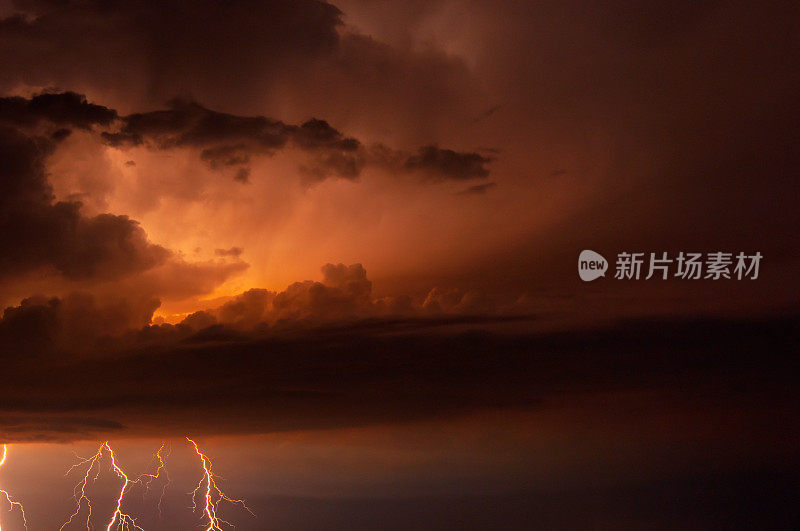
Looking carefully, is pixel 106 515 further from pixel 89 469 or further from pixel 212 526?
pixel 212 526

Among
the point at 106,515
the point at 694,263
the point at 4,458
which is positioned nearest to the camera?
the point at 694,263

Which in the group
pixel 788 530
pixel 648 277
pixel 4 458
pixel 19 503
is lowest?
pixel 19 503

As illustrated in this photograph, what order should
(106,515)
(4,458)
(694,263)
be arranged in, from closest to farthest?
(694,263) < (4,458) < (106,515)

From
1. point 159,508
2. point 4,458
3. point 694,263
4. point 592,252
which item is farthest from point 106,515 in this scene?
point 694,263

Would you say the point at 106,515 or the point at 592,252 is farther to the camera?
the point at 106,515

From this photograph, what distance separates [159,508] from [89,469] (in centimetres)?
123

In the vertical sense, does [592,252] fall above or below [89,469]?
above

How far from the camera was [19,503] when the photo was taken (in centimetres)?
973

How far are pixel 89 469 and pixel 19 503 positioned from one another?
1.25 meters

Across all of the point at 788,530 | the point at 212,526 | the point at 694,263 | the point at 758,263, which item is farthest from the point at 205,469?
the point at 788,530

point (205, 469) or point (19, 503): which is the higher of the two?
point (205, 469)

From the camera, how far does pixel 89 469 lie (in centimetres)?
966

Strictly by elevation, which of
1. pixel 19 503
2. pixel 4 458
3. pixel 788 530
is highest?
pixel 788 530

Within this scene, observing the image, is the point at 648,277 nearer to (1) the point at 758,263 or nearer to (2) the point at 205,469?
(1) the point at 758,263
